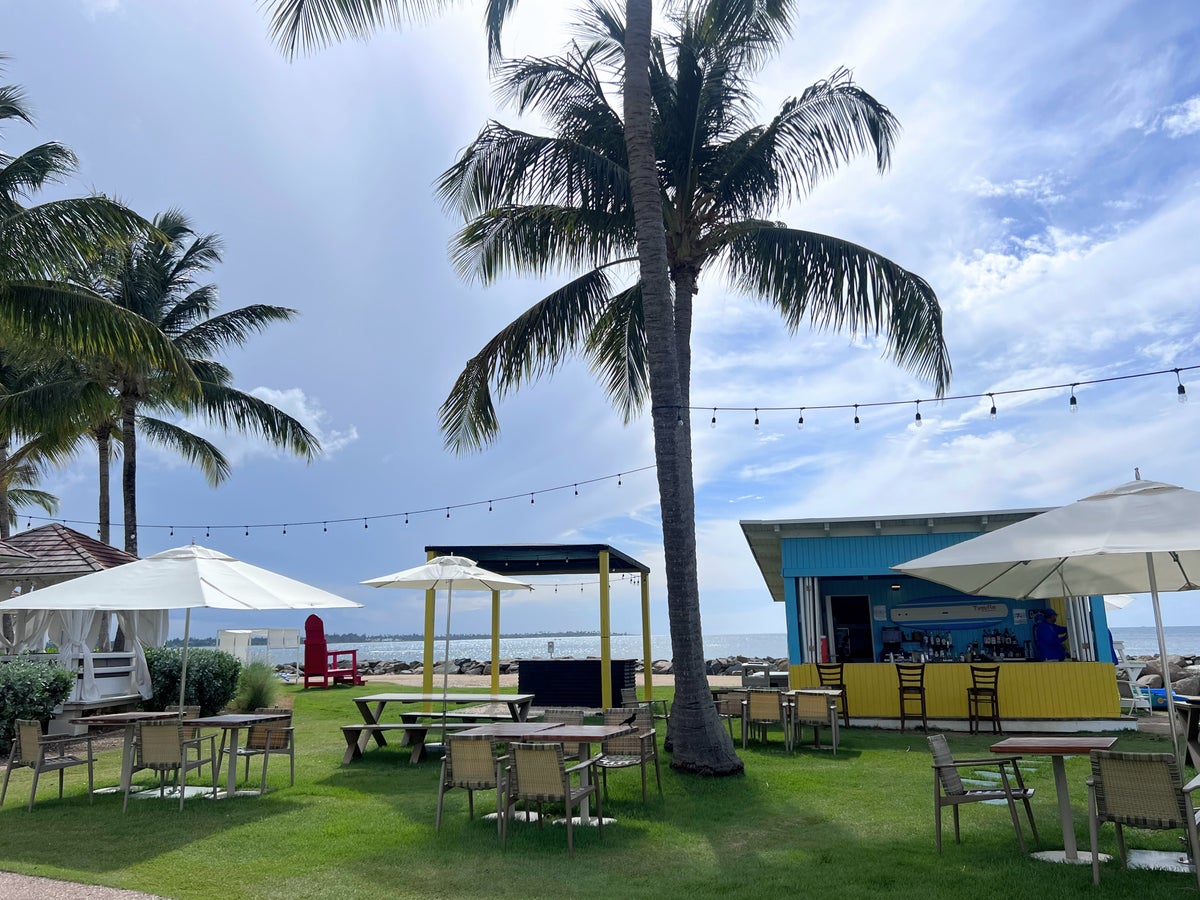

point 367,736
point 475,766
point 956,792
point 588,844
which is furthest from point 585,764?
point 367,736

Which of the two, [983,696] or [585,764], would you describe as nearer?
[585,764]

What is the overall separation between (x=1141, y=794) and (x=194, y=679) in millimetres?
14215

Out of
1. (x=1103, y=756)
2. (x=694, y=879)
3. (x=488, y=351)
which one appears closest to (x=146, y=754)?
(x=694, y=879)

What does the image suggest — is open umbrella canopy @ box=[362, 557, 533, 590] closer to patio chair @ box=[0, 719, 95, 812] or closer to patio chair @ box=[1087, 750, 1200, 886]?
patio chair @ box=[0, 719, 95, 812]

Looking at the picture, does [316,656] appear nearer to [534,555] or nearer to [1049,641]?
[534,555]

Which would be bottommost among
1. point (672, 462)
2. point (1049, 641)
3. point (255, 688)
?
point (255, 688)

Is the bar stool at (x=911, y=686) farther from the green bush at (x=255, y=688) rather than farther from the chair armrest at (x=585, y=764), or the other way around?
the green bush at (x=255, y=688)

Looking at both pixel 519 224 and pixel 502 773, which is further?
pixel 519 224

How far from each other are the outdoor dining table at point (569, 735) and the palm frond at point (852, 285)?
22.3ft

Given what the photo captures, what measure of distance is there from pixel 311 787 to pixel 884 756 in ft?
22.6

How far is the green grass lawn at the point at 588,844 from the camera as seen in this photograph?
19.2ft

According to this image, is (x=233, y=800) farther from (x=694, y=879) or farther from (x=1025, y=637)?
(x=1025, y=637)

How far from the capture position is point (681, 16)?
12.5m

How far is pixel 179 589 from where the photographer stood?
27.9 ft
